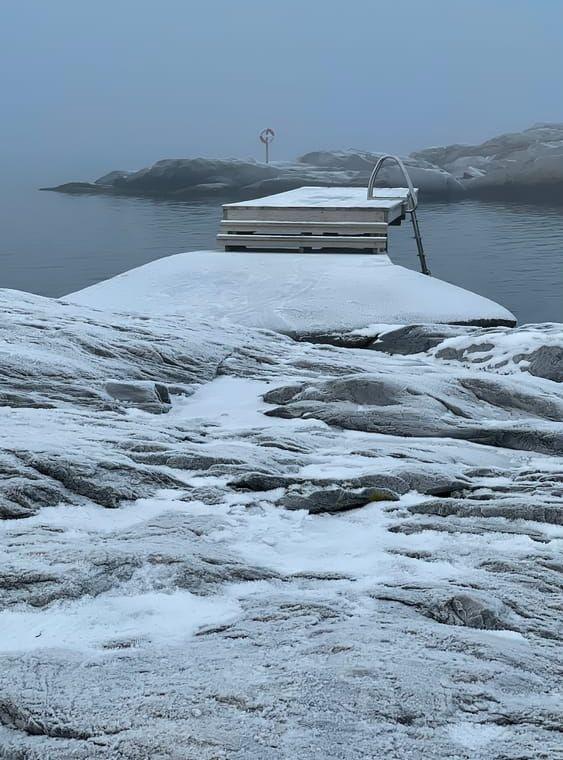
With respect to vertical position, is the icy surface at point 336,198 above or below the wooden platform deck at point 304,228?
above

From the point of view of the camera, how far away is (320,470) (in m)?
4.84

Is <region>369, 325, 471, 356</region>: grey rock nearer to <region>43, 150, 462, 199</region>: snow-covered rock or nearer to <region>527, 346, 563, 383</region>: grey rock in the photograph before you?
<region>527, 346, 563, 383</region>: grey rock

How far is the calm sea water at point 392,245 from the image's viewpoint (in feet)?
81.8

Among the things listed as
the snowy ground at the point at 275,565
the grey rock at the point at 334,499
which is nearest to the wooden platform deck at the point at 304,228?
the snowy ground at the point at 275,565

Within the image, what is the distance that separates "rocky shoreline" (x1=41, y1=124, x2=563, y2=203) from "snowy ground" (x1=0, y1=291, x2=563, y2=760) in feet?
165

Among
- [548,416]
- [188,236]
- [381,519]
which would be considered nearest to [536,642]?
[381,519]

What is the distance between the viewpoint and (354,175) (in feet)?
213

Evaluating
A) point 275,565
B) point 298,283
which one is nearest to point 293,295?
point 298,283

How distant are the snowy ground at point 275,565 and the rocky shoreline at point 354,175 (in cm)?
5020

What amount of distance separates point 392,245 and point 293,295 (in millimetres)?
20745

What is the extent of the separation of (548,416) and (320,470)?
8.78ft

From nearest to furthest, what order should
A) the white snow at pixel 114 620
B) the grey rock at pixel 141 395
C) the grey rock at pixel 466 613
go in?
the white snow at pixel 114 620, the grey rock at pixel 466 613, the grey rock at pixel 141 395

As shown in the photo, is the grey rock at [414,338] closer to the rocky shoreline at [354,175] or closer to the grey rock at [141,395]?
the grey rock at [141,395]

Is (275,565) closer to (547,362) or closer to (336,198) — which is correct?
(547,362)
